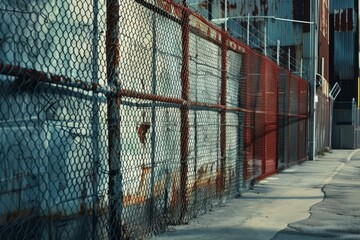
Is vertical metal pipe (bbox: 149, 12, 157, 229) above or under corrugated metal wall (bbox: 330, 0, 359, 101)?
under

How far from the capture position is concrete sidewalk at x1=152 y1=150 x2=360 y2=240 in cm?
651

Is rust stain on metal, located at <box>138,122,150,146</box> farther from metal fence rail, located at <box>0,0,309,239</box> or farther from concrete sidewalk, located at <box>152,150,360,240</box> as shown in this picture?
concrete sidewalk, located at <box>152,150,360,240</box>

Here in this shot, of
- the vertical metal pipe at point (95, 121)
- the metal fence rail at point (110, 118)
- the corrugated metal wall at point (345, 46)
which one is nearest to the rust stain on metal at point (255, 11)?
the corrugated metal wall at point (345, 46)

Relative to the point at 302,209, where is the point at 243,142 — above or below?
above

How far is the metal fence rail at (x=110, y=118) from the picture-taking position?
3920 mm

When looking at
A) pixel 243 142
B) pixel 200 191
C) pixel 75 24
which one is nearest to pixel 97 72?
pixel 75 24

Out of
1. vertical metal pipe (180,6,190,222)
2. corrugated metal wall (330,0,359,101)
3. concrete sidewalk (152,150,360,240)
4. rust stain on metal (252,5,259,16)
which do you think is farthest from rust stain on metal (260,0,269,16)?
vertical metal pipe (180,6,190,222)

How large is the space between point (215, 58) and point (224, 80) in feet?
1.42

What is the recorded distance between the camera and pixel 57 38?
170 inches

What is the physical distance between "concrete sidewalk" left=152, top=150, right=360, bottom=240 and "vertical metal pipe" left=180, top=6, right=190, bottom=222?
1.24 feet

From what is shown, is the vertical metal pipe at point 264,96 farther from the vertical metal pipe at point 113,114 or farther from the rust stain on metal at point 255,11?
the rust stain on metal at point 255,11

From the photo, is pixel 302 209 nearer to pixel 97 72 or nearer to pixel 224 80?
pixel 224 80

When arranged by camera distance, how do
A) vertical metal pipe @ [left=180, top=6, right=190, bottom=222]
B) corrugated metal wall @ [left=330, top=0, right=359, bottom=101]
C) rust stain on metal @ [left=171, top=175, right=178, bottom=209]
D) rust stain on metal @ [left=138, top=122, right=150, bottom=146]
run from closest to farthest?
1. rust stain on metal @ [left=138, top=122, right=150, bottom=146]
2. rust stain on metal @ [left=171, top=175, right=178, bottom=209]
3. vertical metal pipe @ [left=180, top=6, right=190, bottom=222]
4. corrugated metal wall @ [left=330, top=0, right=359, bottom=101]

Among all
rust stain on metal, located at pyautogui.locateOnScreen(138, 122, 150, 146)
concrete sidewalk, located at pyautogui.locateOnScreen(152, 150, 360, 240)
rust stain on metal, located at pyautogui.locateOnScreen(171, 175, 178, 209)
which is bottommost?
concrete sidewalk, located at pyautogui.locateOnScreen(152, 150, 360, 240)
